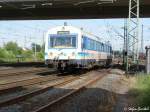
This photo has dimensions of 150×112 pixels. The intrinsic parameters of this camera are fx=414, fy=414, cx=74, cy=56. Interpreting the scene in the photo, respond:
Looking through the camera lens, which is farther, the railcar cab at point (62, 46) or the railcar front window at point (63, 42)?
the railcar front window at point (63, 42)

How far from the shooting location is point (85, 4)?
3772 centimetres

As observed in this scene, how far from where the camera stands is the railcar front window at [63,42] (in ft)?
87.7

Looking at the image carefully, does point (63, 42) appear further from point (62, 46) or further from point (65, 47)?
point (65, 47)

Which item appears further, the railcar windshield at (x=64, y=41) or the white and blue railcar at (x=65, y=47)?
the railcar windshield at (x=64, y=41)

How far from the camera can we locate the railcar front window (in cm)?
2672

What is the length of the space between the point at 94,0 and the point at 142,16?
10.1 m

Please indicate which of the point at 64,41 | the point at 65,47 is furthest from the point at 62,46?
the point at 64,41

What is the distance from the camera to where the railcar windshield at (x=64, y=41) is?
26.7 metres

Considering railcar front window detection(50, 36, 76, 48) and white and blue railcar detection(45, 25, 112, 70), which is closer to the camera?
white and blue railcar detection(45, 25, 112, 70)

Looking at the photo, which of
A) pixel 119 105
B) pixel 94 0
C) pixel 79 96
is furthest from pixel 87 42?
pixel 119 105

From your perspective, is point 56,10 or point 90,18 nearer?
point 56,10

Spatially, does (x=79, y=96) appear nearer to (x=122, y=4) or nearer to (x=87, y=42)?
(x=87, y=42)

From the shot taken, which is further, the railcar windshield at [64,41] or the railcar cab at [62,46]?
the railcar windshield at [64,41]

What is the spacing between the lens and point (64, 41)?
1057 inches
